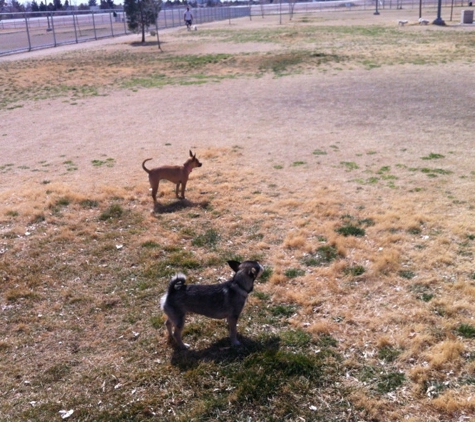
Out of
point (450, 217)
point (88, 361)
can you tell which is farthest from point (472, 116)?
point (88, 361)

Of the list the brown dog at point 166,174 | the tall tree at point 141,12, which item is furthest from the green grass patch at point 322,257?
the tall tree at point 141,12

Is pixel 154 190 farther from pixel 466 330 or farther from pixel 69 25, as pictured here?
pixel 69 25

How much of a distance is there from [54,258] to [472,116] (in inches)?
381

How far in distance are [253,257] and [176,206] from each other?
6.43 ft

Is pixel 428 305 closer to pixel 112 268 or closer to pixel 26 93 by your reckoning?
pixel 112 268

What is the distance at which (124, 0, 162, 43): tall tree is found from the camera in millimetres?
32156

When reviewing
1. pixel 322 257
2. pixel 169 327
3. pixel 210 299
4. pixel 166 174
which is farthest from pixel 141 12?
pixel 210 299

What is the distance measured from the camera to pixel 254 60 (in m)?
21.1

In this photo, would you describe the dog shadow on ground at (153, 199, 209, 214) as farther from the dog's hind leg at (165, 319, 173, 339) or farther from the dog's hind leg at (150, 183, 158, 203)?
the dog's hind leg at (165, 319, 173, 339)

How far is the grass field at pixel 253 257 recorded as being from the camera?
12.2ft

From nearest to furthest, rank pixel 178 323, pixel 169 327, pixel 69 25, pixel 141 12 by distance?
pixel 178 323, pixel 169 327, pixel 141 12, pixel 69 25

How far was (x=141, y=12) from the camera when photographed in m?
32.3

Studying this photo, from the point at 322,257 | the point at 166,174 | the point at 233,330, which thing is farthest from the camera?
the point at 166,174

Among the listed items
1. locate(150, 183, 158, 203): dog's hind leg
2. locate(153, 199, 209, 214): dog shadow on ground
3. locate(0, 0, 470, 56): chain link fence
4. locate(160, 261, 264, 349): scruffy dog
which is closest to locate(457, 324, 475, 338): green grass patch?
locate(160, 261, 264, 349): scruffy dog
